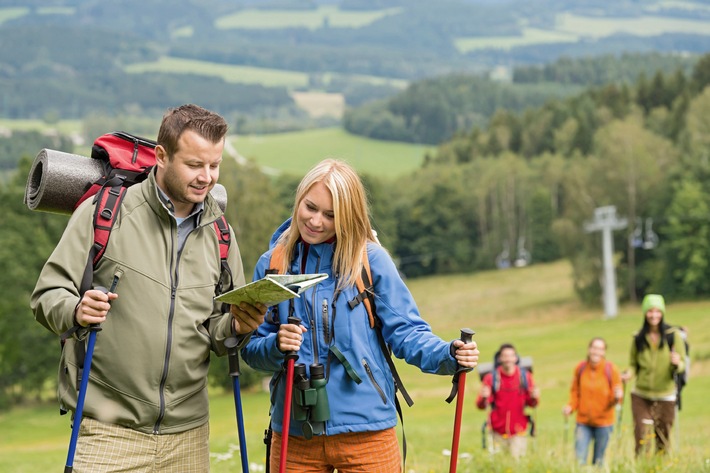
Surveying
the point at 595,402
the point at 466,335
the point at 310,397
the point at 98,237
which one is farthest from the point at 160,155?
the point at 595,402

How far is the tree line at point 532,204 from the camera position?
4959 cm

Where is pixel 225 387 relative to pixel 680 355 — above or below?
below

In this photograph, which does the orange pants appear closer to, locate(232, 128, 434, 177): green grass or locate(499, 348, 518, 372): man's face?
locate(499, 348, 518, 372): man's face

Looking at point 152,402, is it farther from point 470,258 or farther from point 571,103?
point 571,103

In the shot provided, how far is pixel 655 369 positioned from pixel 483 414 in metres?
22.4

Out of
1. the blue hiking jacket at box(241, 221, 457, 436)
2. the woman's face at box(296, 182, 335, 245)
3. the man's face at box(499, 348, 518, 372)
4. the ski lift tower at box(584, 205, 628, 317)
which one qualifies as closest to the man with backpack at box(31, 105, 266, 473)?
the blue hiking jacket at box(241, 221, 457, 436)

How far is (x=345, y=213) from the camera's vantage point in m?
4.91

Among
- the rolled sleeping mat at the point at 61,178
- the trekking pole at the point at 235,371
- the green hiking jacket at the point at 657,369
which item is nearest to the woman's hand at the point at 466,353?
the trekking pole at the point at 235,371

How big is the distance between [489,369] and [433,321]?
71.1 m

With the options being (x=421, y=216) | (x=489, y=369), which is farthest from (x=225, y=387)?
(x=421, y=216)

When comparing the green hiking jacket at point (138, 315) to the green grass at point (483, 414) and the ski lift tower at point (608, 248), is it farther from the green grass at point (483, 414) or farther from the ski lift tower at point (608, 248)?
the ski lift tower at point (608, 248)

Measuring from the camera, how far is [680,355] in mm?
11953

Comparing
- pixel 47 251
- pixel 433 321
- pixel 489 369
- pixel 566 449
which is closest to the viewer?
pixel 566 449

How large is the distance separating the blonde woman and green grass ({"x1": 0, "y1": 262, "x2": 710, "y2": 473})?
3418 mm
